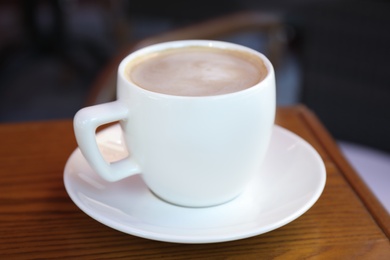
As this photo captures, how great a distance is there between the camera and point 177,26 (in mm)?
2213

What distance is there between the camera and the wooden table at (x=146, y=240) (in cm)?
44

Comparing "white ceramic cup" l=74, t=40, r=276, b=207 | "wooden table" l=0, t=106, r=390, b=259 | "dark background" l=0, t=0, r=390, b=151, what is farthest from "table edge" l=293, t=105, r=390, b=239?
"dark background" l=0, t=0, r=390, b=151

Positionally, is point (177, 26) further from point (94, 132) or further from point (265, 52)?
point (94, 132)

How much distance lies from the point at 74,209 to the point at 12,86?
1.71 m

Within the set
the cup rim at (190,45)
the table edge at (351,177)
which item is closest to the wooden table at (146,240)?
the table edge at (351,177)

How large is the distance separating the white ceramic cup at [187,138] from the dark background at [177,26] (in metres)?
0.84

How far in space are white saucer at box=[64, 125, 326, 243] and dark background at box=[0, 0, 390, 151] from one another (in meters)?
0.77

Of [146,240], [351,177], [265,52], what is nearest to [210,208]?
[146,240]

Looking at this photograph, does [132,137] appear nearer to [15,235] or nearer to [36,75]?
[15,235]

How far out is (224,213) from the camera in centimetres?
48

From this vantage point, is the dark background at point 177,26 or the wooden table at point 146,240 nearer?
the wooden table at point 146,240

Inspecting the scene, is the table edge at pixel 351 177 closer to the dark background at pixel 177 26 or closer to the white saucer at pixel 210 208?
the white saucer at pixel 210 208

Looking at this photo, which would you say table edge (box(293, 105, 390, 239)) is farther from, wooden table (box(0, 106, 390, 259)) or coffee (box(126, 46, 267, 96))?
coffee (box(126, 46, 267, 96))

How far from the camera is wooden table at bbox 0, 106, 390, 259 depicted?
1.45 ft
